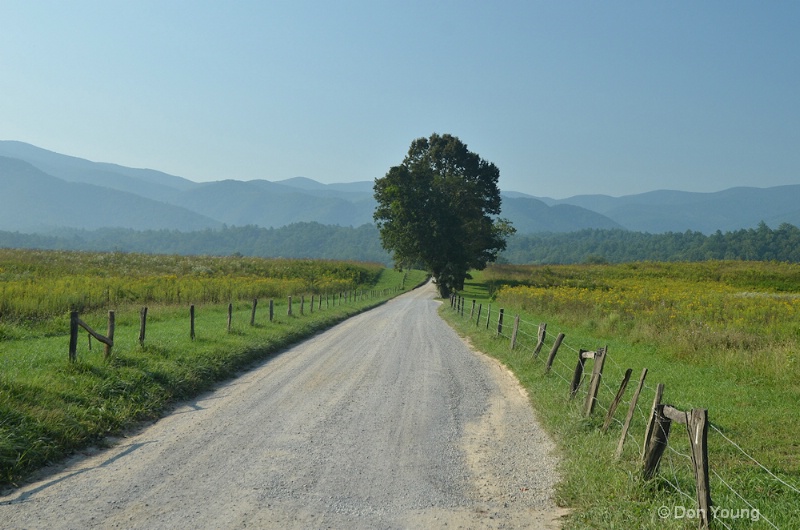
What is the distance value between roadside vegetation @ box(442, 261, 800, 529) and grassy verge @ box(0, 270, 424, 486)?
6.80 meters

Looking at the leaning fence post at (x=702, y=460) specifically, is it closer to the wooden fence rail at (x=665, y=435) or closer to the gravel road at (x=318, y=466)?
the wooden fence rail at (x=665, y=435)

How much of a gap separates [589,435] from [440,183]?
54.8m

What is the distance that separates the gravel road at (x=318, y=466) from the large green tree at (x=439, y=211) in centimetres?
4536

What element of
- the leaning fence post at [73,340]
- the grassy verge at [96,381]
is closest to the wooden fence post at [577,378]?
the grassy verge at [96,381]

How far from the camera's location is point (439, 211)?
59.1 m

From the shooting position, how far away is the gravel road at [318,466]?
6398mm

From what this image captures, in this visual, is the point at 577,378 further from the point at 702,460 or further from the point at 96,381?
the point at 96,381

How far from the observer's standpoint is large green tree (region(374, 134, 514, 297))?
5884cm

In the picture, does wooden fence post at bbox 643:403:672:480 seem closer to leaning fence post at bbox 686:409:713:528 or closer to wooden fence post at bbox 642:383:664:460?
wooden fence post at bbox 642:383:664:460

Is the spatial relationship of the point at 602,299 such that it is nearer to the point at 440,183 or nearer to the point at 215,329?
the point at 215,329

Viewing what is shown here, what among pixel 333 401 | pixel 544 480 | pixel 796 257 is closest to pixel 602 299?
pixel 333 401

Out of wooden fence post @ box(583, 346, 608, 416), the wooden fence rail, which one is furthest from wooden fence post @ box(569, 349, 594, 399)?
wooden fence post @ box(583, 346, 608, 416)

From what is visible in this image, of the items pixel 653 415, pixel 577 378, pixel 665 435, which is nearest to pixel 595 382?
pixel 577 378

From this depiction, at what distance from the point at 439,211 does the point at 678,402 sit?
48.4 m
